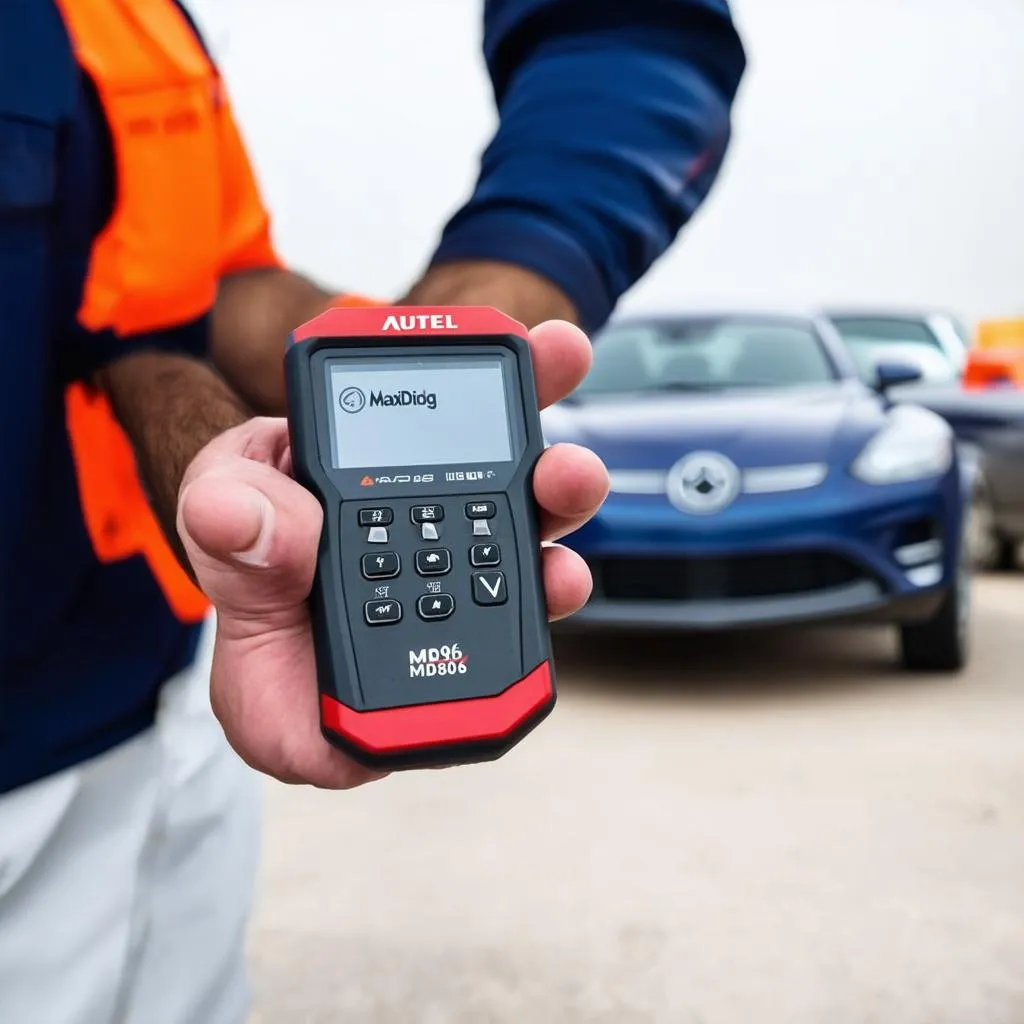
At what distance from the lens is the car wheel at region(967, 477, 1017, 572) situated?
7016mm

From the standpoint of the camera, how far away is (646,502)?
4.64m

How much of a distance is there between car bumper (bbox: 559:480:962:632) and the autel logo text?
3.35m

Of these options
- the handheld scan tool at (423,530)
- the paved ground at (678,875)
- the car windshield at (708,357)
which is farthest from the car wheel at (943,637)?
the handheld scan tool at (423,530)

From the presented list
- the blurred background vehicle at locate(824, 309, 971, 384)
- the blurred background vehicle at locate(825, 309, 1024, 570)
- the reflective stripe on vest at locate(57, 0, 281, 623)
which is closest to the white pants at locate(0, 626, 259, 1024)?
the reflective stripe on vest at locate(57, 0, 281, 623)

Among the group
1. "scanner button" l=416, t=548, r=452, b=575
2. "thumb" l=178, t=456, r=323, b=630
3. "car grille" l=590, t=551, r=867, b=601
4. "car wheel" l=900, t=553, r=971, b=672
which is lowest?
"car wheel" l=900, t=553, r=971, b=672

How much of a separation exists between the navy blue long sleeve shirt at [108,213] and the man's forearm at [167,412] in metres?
0.05

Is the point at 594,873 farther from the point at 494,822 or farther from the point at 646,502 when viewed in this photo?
the point at 646,502

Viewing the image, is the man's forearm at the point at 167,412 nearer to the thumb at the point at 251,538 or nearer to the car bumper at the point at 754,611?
the thumb at the point at 251,538

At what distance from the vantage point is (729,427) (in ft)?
15.6

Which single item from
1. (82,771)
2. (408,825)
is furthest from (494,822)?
(82,771)

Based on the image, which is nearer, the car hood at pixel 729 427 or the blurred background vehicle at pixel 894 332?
the car hood at pixel 729 427

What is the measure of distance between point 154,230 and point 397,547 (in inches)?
24.6

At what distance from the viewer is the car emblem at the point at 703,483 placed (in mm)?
4596

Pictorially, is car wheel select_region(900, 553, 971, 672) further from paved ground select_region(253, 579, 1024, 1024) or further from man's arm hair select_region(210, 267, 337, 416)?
man's arm hair select_region(210, 267, 337, 416)
